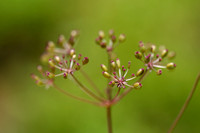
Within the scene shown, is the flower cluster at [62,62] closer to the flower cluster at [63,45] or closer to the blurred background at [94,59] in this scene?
the flower cluster at [63,45]

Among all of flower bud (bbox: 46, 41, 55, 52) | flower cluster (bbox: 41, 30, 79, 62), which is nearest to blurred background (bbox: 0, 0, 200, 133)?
flower cluster (bbox: 41, 30, 79, 62)

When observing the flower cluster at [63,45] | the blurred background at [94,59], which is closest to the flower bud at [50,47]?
the flower cluster at [63,45]

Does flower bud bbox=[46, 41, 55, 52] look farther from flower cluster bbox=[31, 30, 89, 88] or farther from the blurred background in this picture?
the blurred background

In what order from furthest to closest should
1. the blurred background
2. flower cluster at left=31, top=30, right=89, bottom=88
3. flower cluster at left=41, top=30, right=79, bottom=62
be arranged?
the blurred background
flower cluster at left=41, top=30, right=79, bottom=62
flower cluster at left=31, top=30, right=89, bottom=88

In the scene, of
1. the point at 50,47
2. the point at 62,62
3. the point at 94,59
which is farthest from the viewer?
the point at 94,59

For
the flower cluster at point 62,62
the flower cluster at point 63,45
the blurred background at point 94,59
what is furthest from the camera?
the blurred background at point 94,59

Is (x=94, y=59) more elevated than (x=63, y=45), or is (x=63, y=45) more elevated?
(x=94, y=59)

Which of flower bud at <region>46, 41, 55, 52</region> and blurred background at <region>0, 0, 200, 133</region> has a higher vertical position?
blurred background at <region>0, 0, 200, 133</region>

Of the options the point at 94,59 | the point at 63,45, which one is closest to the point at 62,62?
the point at 63,45

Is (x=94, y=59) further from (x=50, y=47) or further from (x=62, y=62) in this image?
(x=62, y=62)
